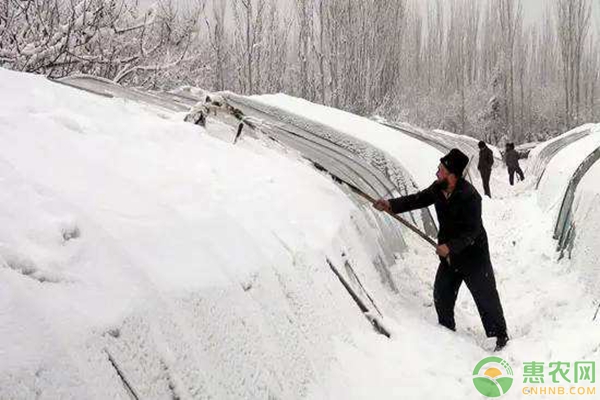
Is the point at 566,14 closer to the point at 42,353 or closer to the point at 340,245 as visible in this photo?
the point at 340,245

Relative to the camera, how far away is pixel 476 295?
13.1ft

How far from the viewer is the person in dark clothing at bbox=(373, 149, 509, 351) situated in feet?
13.0

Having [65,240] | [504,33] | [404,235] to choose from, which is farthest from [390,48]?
[65,240]

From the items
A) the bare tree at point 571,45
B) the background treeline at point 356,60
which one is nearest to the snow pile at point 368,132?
the background treeline at point 356,60

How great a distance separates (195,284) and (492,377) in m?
1.97

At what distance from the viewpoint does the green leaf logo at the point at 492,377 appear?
122 inches

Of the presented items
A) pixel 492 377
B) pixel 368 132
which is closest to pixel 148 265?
pixel 492 377

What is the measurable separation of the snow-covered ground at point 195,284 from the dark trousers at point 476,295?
141 millimetres

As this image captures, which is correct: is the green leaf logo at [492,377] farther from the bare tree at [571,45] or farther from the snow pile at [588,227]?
the bare tree at [571,45]

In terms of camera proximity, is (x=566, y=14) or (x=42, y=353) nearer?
(x=42, y=353)

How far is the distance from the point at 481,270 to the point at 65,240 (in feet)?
9.62

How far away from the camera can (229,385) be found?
208 cm

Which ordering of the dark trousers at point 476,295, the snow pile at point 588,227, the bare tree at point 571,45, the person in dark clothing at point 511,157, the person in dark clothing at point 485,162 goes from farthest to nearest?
the bare tree at point 571,45 < the person in dark clothing at point 511,157 < the person in dark clothing at point 485,162 < the snow pile at point 588,227 < the dark trousers at point 476,295

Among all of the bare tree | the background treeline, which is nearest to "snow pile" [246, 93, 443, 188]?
the background treeline
